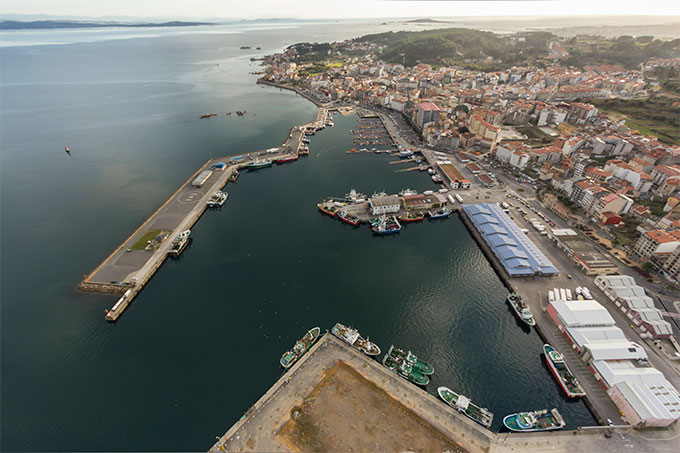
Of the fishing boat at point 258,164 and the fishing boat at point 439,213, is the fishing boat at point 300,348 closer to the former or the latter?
the fishing boat at point 439,213

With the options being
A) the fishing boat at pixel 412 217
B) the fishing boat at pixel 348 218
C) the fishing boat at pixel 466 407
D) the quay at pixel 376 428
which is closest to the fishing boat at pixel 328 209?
the fishing boat at pixel 348 218

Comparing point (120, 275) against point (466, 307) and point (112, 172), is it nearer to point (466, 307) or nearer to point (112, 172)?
point (112, 172)

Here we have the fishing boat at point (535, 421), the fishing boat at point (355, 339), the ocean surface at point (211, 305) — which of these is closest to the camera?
the fishing boat at point (535, 421)

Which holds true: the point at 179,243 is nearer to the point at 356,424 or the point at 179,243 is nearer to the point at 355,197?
the point at 355,197

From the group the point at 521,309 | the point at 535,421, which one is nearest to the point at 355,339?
the point at 535,421

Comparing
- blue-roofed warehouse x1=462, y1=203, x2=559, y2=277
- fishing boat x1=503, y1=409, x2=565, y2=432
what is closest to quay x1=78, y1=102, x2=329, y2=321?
fishing boat x1=503, y1=409, x2=565, y2=432

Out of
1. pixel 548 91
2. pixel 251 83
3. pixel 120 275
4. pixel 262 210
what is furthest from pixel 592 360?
pixel 251 83
